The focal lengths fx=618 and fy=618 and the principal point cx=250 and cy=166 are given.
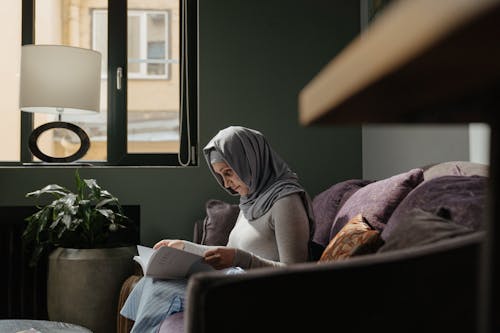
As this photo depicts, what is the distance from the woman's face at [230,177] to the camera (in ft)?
7.34

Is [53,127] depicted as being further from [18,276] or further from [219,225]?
[219,225]

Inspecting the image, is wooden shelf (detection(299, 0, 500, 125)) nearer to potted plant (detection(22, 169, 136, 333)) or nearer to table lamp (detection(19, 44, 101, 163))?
potted plant (detection(22, 169, 136, 333))

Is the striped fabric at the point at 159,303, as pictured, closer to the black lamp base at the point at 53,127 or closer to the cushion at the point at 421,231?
the cushion at the point at 421,231

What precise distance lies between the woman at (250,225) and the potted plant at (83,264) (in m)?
0.77

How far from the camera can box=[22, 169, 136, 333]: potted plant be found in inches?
112

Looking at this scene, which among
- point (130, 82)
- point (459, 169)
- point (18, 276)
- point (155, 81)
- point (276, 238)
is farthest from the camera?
point (155, 81)

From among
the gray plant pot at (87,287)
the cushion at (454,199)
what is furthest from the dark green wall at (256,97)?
the cushion at (454,199)

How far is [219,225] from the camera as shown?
9.51 ft

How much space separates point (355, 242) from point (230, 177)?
0.84 meters

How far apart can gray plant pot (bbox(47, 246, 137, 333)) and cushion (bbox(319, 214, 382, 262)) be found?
1472mm

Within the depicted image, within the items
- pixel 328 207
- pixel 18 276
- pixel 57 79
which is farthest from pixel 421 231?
pixel 18 276

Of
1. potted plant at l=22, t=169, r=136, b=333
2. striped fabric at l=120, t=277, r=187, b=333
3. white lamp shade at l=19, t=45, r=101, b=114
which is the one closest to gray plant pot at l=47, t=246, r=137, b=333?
potted plant at l=22, t=169, r=136, b=333

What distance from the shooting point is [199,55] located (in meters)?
3.45

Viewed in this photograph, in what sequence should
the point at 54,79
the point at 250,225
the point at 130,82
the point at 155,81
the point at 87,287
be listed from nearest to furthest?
1. the point at 250,225
2. the point at 87,287
3. the point at 54,79
4. the point at 130,82
5. the point at 155,81
